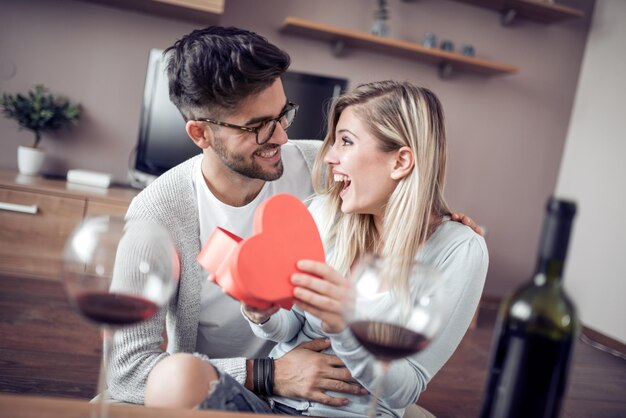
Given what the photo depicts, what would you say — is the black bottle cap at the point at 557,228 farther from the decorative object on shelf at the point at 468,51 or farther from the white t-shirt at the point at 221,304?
the decorative object on shelf at the point at 468,51

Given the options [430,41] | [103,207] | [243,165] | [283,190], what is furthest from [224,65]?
[430,41]

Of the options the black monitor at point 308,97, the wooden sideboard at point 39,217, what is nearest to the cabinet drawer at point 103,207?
the wooden sideboard at point 39,217

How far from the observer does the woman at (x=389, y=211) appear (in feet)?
4.02

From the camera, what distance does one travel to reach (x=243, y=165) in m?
1.57

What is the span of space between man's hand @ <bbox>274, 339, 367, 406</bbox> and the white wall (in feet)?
10.1

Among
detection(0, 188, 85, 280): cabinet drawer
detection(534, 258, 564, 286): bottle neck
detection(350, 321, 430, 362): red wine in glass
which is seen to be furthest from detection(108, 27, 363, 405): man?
detection(0, 188, 85, 280): cabinet drawer

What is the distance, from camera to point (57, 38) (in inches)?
135

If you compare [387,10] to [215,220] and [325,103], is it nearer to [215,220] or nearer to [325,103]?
[325,103]

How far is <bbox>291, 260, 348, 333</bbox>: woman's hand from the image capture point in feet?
2.79

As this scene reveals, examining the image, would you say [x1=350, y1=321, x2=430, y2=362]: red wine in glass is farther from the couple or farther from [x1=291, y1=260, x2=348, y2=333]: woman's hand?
the couple

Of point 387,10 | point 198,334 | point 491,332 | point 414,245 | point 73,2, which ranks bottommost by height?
point 491,332

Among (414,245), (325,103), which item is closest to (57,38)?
(325,103)

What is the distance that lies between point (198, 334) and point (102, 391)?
102 cm

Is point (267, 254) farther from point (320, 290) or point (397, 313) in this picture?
point (397, 313)
